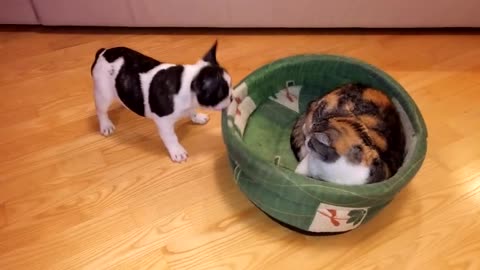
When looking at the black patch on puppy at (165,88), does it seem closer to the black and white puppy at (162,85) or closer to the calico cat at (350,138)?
the black and white puppy at (162,85)

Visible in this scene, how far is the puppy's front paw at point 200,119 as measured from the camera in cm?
168

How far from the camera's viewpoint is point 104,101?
1.50 m

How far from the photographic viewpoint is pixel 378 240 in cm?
133

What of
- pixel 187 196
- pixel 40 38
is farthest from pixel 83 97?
pixel 187 196

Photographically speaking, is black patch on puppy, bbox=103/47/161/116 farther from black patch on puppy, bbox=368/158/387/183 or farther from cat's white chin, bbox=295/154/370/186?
black patch on puppy, bbox=368/158/387/183

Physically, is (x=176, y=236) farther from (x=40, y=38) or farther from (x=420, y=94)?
(x=40, y=38)

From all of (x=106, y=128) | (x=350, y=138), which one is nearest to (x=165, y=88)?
(x=106, y=128)

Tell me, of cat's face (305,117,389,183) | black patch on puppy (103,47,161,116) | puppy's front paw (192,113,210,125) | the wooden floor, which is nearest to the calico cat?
cat's face (305,117,389,183)

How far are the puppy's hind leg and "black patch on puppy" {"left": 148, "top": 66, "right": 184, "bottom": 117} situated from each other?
188 millimetres

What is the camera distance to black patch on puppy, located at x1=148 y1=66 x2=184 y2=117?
132 centimetres

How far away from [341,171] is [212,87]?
0.44 metres

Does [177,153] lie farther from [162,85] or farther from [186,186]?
[162,85]

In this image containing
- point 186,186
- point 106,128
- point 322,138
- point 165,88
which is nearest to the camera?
point 322,138

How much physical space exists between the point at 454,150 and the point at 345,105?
496mm
